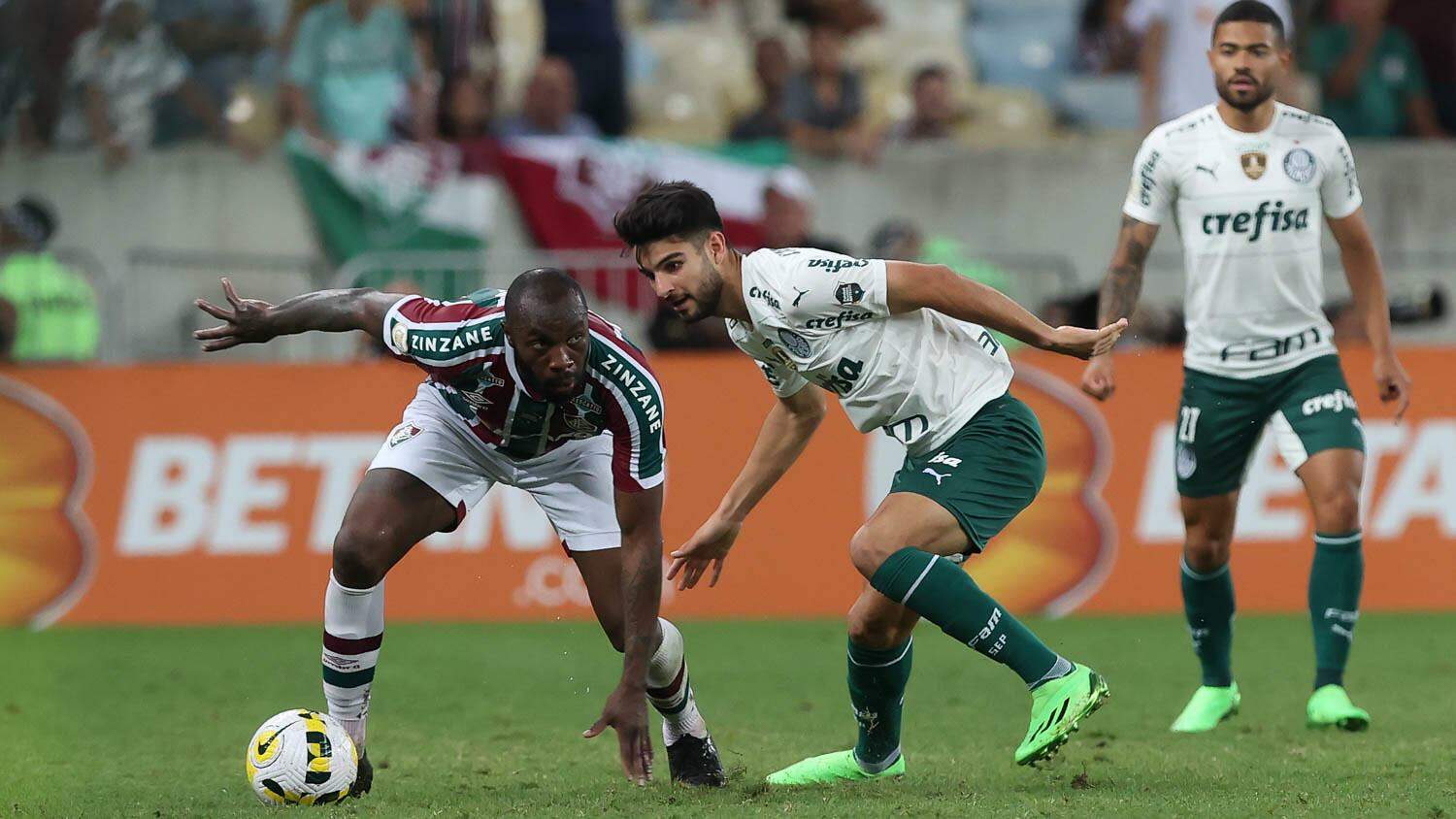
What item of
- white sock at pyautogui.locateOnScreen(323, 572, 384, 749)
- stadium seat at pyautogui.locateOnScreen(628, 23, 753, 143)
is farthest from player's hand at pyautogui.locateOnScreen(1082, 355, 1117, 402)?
stadium seat at pyautogui.locateOnScreen(628, 23, 753, 143)

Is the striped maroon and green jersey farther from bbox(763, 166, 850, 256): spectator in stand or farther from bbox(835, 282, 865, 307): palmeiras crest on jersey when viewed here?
bbox(763, 166, 850, 256): spectator in stand

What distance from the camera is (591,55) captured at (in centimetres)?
1603

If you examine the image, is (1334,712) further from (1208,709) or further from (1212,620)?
(1212,620)

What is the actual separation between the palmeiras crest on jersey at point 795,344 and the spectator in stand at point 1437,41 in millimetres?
11912

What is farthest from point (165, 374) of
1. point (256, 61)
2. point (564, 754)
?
point (564, 754)

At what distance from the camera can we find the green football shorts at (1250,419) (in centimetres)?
800

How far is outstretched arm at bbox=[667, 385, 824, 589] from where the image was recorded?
6.92m

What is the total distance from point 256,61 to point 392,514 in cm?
986

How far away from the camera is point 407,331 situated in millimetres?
6523

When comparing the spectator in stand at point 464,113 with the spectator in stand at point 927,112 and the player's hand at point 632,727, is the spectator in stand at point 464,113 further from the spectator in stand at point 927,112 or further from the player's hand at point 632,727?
the player's hand at point 632,727

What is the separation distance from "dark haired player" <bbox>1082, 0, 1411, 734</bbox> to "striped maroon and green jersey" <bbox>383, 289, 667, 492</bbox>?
243 centimetres

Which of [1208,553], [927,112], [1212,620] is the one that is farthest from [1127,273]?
[927,112]

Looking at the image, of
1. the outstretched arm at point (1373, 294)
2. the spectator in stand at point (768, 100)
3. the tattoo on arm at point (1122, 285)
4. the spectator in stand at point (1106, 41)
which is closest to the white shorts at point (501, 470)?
the tattoo on arm at point (1122, 285)

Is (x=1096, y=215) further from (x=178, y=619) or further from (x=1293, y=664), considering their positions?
(x=178, y=619)
